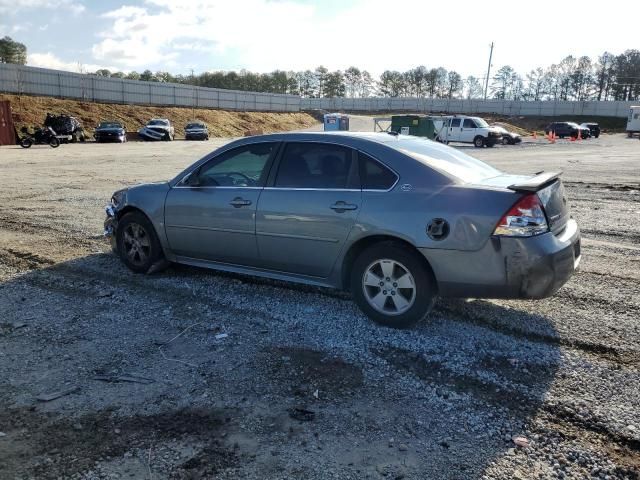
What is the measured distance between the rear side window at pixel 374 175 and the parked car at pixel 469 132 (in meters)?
33.6

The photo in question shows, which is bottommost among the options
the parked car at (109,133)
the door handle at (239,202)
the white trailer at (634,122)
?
the door handle at (239,202)

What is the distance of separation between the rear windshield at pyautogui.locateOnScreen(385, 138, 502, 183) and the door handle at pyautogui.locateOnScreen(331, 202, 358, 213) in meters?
0.65

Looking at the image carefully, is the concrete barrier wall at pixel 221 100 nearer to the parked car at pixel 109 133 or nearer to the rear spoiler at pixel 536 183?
the parked car at pixel 109 133

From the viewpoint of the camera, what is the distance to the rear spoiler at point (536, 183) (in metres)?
4.02

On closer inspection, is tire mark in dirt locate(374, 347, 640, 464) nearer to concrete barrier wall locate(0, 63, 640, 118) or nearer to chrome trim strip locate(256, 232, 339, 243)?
chrome trim strip locate(256, 232, 339, 243)

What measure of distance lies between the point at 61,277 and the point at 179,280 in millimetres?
1322

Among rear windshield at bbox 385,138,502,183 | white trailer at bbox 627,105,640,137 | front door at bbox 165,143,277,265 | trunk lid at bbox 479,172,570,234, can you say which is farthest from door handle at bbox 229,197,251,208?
white trailer at bbox 627,105,640,137

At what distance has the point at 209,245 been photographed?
5.41 meters

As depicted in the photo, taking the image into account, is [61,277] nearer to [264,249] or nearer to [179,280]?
[179,280]

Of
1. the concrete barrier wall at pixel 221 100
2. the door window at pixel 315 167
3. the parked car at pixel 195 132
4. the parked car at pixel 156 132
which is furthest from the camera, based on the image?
the concrete barrier wall at pixel 221 100

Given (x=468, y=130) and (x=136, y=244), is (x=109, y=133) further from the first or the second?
(x=136, y=244)

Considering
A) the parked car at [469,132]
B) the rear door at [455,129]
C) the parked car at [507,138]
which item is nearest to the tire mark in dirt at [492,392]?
the parked car at [469,132]

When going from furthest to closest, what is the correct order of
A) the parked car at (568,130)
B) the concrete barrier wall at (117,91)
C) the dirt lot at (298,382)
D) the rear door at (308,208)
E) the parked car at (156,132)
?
1. the parked car at (568,130)
2. the concrete barrier wall at (117,91)
3. the parked car at (156,132)
4. the rear door at (308,208)
5. the dirt lot at (298,382)

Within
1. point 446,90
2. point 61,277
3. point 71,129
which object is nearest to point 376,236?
point 61,277
